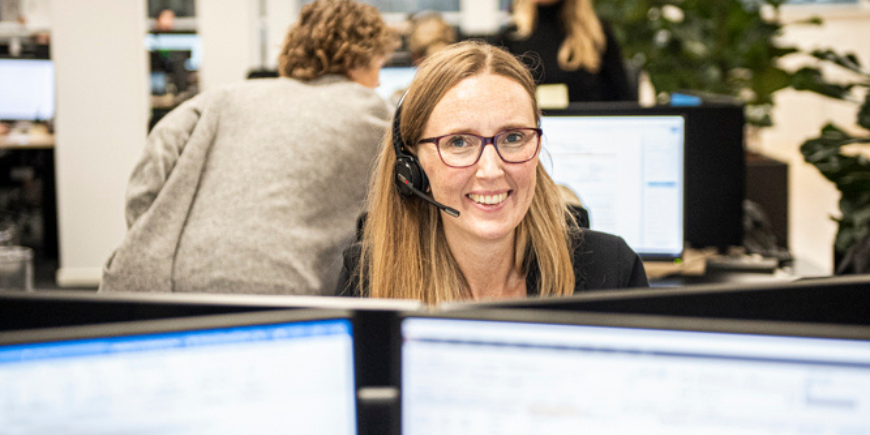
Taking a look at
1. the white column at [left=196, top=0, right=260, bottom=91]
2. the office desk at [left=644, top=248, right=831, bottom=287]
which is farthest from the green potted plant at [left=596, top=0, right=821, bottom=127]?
the white column at [left=196, top=0, right=260, bottom=91]

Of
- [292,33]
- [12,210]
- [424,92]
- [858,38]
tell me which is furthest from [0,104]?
[858,38]

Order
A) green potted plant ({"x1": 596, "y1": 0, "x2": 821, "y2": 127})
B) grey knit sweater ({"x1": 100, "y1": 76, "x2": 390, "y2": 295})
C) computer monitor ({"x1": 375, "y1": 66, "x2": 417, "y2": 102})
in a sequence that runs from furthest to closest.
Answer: computer monitor ({"x1": 375, "y1": 66, "x2": 417, "y2": 102})
green potted plant ({"x1": 596, "y1": 0, "x2": 821, "y2": 127})
grey knit sweater ({"x1": 100, "y1": 76, "x2": 390, "y2": 295})

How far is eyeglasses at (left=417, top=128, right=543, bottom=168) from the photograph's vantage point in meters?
1.31

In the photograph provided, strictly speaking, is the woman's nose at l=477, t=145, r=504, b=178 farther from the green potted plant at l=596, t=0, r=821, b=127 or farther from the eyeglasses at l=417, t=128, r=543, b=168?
the green potted plant at l=596, t=0, r=821, b=127

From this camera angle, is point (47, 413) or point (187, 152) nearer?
point (47, 413)

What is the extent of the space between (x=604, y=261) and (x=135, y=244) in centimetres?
99

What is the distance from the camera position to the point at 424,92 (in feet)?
4.38

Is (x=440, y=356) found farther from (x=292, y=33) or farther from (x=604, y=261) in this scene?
(x=292, y=33)

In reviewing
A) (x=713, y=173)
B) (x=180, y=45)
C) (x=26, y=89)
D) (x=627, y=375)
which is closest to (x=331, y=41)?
(x=713, y=173)

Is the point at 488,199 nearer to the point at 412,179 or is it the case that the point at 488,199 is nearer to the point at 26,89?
the point at 412,179

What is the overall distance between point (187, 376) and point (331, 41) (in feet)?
4.81

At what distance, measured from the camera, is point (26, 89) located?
5.31 m

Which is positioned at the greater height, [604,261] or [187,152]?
[187,152]

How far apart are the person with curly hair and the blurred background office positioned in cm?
204
